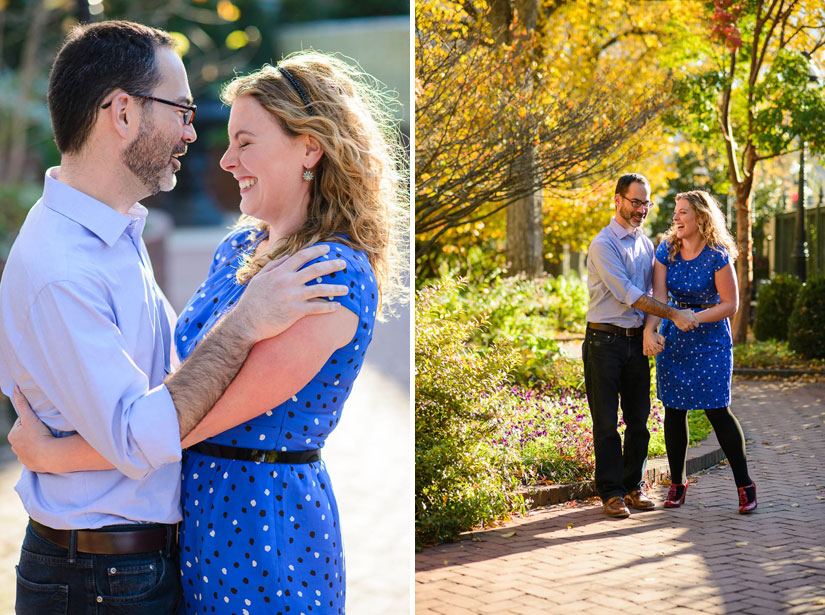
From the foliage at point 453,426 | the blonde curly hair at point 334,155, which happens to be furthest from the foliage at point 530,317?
the blonde curly hair at point 334,155

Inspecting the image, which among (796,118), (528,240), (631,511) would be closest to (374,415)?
(528,240)

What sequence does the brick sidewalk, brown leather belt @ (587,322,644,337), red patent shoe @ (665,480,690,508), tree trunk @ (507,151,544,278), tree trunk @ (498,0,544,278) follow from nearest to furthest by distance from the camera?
1. the brick sidewalk
2. red patent shoe @ (665,480,690,508)
3. brown leather belt @ (587,322,644,337)
4. tree trunk @ (498,0,544,278)
5. tree trunk @ (507,151,544,278)

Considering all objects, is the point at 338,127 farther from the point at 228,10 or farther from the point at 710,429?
the point at 228,10

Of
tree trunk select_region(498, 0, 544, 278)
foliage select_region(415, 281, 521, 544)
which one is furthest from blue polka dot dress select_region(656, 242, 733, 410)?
tree trunk select_region(498, 0, 544, 278)

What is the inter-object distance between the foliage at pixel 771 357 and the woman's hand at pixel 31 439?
215 centimetres

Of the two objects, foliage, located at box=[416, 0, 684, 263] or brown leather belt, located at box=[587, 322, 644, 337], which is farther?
foliage, located at box=[416, 0, 684, 263]

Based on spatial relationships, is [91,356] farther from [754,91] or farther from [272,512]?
[754,91]

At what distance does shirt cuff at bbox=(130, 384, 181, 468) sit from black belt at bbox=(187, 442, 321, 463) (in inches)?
7.8

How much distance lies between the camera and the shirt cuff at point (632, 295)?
3244mm

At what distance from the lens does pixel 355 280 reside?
1510 mm

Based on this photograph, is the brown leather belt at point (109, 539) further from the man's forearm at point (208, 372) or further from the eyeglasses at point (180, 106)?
the eyeglasses at point (180, 106)

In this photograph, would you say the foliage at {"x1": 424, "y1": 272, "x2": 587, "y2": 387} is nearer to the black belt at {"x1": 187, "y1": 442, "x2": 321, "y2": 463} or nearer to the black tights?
the black tights

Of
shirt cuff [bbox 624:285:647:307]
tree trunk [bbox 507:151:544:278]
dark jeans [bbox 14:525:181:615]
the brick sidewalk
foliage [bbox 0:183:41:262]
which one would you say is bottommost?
the brick sidewalk

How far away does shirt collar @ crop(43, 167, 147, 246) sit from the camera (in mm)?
1494
